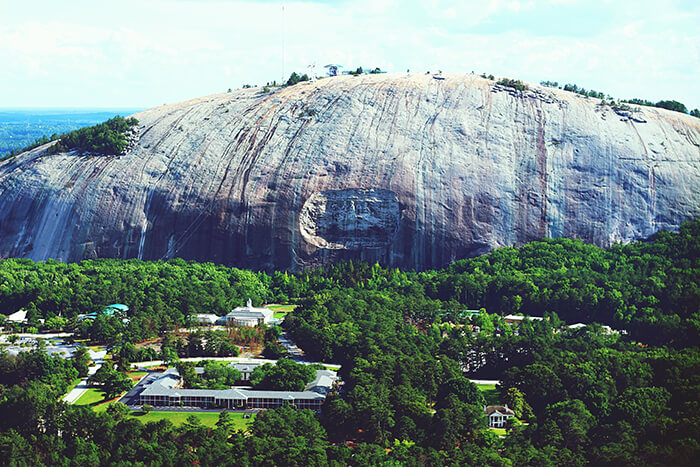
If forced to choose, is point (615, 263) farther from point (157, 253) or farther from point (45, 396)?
point (45, 396)

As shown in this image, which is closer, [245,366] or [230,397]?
[230,397]

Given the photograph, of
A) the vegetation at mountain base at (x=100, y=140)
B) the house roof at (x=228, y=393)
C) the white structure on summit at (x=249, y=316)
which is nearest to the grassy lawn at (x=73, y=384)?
the house roof at (x=228, y=393)

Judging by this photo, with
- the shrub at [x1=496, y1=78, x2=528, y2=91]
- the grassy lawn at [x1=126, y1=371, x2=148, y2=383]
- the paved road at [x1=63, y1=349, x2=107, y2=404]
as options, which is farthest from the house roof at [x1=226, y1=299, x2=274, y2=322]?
the shrub at [x1=496, y1=78, x2=528, y2=91]

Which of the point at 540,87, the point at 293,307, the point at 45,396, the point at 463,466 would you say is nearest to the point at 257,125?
the point at 293,307

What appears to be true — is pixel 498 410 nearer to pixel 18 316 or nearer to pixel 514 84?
pixel 18 316

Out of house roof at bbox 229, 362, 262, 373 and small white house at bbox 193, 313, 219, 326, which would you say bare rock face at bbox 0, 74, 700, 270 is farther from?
house roof at bbox 229, 362, 262, 373

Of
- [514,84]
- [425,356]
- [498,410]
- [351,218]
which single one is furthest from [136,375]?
[514,84]

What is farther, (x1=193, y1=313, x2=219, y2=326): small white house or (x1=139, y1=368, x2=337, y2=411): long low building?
(x1=193, y1=313, x2=219, y2=326): small white house
